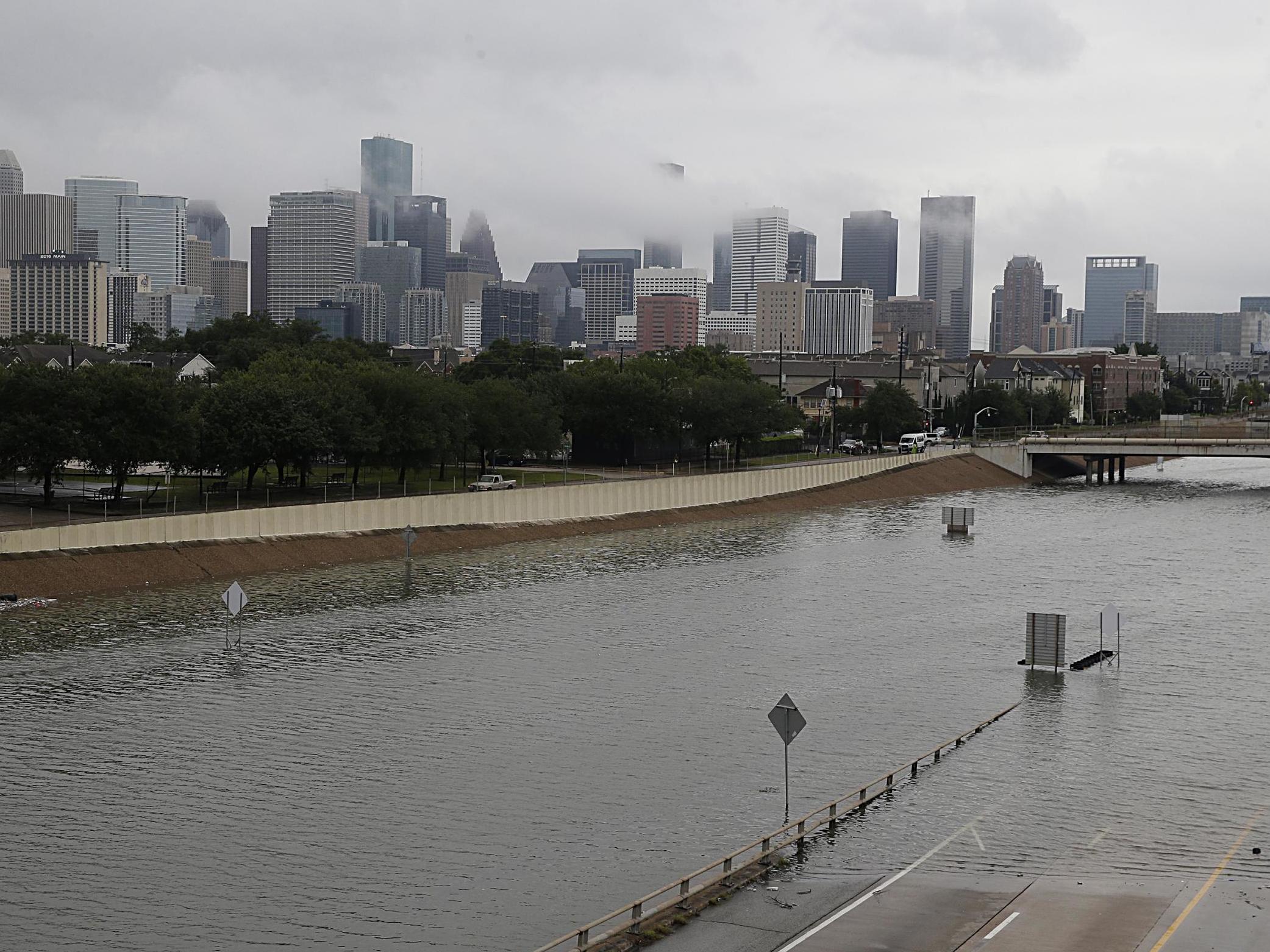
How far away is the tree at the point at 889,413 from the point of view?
474ft

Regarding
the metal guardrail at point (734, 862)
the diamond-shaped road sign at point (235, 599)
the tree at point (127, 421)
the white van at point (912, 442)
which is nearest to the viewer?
the metal guardrail at point (734, 862)

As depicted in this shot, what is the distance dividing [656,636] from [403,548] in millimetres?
23123

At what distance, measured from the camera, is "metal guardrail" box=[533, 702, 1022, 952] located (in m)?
23.6

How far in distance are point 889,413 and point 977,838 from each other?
117 m

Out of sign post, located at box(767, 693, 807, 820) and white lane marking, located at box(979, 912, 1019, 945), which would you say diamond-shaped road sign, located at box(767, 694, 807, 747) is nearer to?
sign post, located at box(767, 693, 807, 820)

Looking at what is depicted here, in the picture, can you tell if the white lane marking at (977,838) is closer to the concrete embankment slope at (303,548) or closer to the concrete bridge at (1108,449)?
the concrete embankment slope at (303,548)

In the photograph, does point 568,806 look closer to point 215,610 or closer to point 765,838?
point 765,838

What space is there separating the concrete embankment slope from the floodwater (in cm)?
193

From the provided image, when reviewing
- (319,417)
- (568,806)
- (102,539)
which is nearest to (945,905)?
(568,806)

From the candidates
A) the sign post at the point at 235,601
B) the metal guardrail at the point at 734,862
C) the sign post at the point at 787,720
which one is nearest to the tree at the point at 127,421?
the sign post at the point at 235,601

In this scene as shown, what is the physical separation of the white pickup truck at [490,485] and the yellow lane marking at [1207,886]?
188 feet

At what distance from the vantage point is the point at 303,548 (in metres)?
67.5

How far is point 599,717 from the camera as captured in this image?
39375mm

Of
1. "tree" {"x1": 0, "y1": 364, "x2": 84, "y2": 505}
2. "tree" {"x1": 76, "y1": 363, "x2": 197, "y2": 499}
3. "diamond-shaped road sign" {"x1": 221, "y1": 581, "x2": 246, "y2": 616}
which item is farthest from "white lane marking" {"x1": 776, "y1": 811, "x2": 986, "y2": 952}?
"tree" {"x1": 0, "y1": 364, "x2": 84, "y2": 505}
